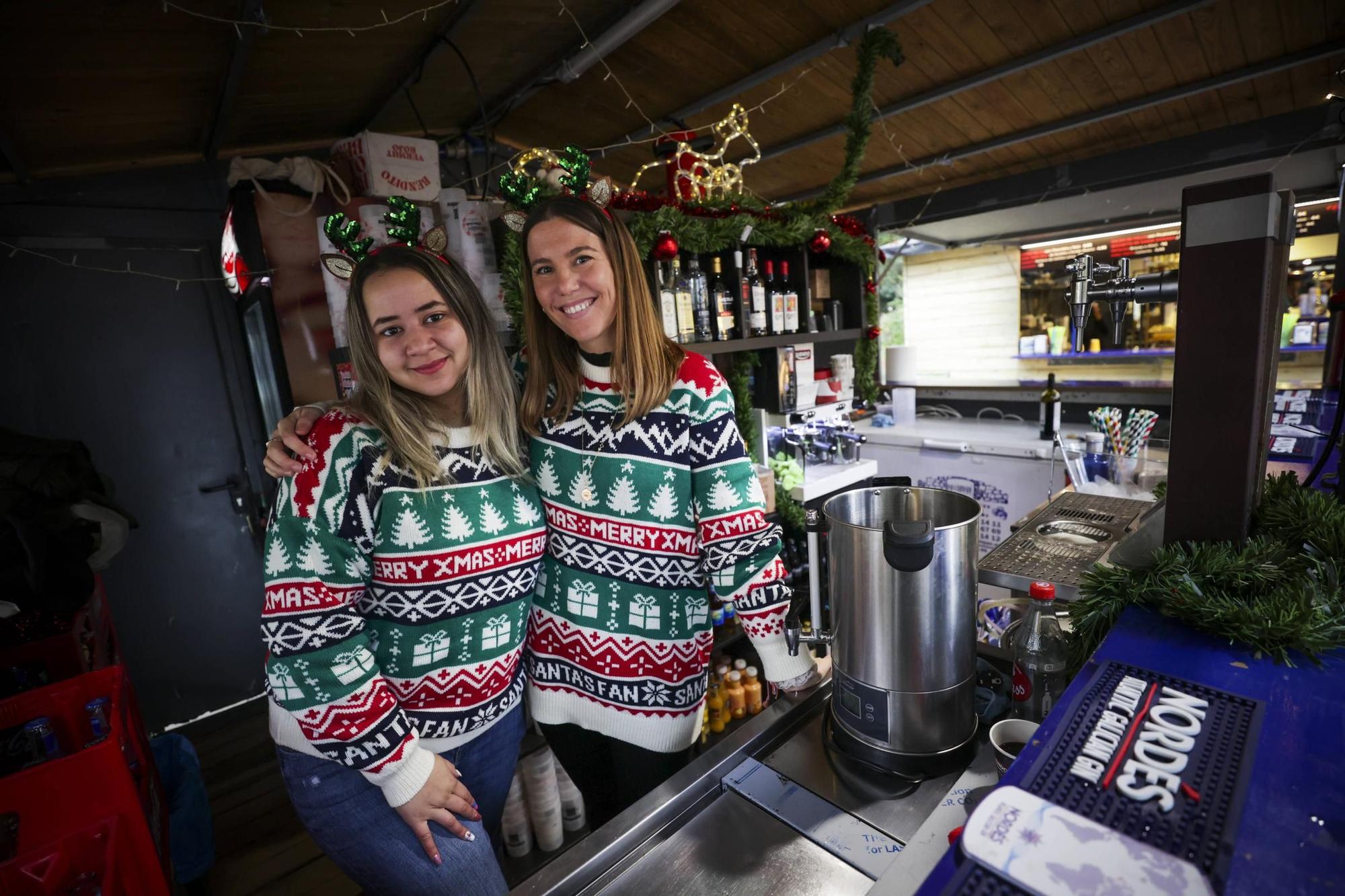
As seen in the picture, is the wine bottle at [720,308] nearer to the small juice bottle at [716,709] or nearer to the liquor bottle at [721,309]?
the liquor bottle at [721,309]

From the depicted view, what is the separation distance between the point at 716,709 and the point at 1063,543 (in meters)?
1.44

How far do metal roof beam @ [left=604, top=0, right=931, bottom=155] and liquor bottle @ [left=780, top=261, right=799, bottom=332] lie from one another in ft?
2.98

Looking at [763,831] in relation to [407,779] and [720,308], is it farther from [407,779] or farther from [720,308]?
[720,308]

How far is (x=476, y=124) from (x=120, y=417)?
230cm

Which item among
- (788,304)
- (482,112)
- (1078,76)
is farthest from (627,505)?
(1078,76)

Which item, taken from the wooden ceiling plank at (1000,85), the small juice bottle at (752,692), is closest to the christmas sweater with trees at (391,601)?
the small juice bottle at (752,692)

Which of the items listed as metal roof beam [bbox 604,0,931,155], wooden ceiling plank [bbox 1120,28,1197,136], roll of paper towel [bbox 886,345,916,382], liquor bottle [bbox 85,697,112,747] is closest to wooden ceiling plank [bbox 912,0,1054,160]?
metal roof beam [bbox 604,0,931,155]

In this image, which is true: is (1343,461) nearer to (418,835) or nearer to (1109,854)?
(1109,854)

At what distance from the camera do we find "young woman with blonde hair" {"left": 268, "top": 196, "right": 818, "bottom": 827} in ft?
4.07

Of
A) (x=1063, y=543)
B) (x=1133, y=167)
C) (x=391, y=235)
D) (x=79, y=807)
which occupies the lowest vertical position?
(x=79, y=807)

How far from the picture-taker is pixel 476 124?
353cm

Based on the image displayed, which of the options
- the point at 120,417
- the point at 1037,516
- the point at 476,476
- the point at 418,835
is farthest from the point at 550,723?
the point at 120,417

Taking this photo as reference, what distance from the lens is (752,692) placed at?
2.41 metres

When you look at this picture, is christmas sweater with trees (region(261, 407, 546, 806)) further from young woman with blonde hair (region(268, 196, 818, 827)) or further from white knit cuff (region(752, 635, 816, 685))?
white knit cuff (region(752, 635, 816, 685))
